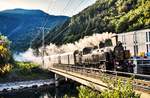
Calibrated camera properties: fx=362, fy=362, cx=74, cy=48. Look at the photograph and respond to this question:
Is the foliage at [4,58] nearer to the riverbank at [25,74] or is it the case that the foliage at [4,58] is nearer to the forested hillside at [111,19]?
the riverbank at [25,74]

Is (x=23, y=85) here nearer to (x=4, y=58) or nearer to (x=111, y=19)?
(x=4, y=58)

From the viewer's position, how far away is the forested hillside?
103500mm

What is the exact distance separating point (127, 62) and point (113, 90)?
22120mm

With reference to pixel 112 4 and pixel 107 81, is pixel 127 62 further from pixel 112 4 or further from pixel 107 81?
pixel 112 4

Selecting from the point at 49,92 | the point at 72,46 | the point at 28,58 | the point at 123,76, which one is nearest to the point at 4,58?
the point at 49,92

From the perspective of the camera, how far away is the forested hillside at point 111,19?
340ft

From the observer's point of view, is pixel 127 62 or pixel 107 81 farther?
pixel 127 62

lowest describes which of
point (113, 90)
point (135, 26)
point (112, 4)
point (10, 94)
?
point (10, 94)

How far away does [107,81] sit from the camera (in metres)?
18.6

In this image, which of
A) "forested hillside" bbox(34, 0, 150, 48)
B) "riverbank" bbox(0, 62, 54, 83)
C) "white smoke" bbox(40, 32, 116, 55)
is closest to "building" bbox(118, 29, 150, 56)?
"forested hillside" bbox(34, 0, 150, 48)

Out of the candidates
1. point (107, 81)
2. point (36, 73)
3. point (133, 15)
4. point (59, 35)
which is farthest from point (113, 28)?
point (107, 81)

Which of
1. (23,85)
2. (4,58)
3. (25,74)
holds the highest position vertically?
(4,58)

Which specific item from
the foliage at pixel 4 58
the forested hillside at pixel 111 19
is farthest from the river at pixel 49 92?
the forested hillside at pixel 111 19

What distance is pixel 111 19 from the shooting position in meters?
129
